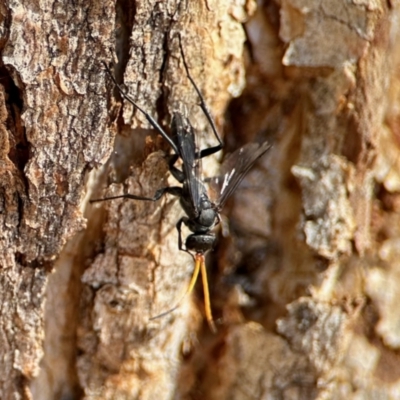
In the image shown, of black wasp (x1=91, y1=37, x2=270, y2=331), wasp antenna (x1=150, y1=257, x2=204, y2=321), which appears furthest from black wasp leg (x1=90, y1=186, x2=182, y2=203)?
wasp antenna (x1=150, y1=257, x2=204, y2=321)

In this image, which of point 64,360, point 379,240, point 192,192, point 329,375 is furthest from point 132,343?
point 379,240

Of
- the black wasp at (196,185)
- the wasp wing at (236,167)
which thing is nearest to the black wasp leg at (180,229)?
the black wasp at (196,185)

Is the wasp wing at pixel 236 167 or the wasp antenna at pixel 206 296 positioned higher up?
the wasp wing at pixel 236 167

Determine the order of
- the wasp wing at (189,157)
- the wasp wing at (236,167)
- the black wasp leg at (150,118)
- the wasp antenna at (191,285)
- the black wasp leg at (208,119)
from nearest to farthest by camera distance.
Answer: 1. the black wasp leg at (150,118)
2. the black wasp leg at (208,119)
3. the wasp wing at (189,157)
4. the wasp antenna at (191,285)
5. the wasp wing at (236,167)

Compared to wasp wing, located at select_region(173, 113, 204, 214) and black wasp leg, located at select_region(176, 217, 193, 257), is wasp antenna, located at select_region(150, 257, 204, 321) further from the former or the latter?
wasp wing, located at select_region(173, 113, 204, 214)

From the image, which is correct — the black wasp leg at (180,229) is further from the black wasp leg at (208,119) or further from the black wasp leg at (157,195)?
the black wasp leg at (208,119)

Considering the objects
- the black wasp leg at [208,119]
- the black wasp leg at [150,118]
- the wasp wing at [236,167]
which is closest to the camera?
the black wasp leg at [150,118]

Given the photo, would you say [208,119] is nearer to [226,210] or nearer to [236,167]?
[236,167]

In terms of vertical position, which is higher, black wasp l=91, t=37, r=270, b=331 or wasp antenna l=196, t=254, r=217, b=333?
black wasp l=91, t=37, r=270, b=331

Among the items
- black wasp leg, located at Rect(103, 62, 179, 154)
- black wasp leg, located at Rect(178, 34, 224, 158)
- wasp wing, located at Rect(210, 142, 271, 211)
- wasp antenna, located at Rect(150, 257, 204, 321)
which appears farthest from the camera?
wasp wing, located at Rect(210, 142, 271, 211)
